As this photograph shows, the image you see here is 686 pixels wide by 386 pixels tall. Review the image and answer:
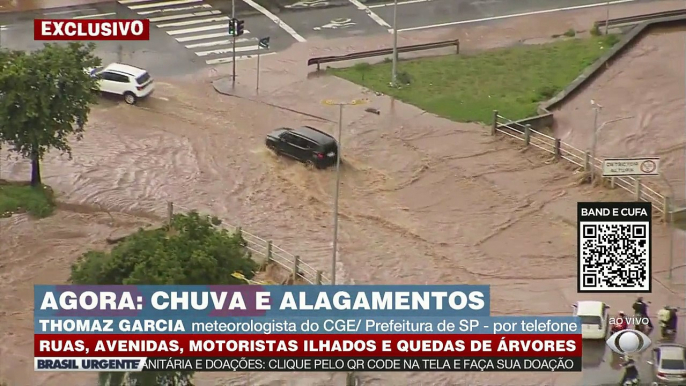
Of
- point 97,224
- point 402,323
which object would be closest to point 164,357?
point 402,323

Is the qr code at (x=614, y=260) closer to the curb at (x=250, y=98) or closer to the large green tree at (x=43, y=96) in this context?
the curb at (x=250, y=98)

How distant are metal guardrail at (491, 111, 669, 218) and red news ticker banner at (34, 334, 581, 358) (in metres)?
11.4

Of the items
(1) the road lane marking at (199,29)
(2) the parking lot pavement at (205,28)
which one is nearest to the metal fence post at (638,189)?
(2) the parking lot pavement at (205,28)

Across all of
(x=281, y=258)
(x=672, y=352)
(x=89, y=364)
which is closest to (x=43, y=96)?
(x=281, y=258)

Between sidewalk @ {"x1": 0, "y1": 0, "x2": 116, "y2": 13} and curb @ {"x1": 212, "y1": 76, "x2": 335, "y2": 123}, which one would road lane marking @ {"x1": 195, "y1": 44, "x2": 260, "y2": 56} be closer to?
curb @ {"x1": 212, "y1": 76, "x2": 335, "y2": 123}

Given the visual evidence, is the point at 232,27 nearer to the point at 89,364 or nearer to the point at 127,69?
the point at 127,69

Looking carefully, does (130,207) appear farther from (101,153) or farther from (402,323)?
(402,323)

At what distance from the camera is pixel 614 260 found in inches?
1766

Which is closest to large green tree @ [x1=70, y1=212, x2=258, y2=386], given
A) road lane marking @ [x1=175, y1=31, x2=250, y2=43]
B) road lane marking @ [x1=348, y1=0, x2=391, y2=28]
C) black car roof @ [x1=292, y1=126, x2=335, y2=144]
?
black car roof @ [x1=292, y1=126, x2=335, y2=144]

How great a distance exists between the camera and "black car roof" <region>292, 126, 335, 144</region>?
177ft

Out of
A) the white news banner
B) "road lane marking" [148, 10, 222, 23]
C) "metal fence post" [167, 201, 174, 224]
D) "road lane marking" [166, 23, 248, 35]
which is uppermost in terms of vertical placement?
"road lane marking" [148, 10, 222, 23]

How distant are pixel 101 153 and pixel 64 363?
54.1ft

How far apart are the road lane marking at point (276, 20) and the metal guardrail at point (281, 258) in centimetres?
1544

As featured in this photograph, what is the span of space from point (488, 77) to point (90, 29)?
15.7 meters
